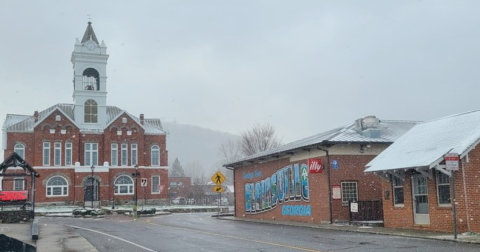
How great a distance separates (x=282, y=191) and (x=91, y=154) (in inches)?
1497

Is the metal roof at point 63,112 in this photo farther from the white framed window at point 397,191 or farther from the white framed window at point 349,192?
the white framed window at point 397,191

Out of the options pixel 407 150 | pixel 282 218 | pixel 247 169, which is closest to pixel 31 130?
pixel 247 169

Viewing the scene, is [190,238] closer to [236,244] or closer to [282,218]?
[236,244]

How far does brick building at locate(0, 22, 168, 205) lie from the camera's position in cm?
5928

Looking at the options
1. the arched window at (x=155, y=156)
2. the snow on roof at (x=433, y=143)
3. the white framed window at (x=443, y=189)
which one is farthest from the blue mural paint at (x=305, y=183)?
the arched window at (x=155, y=156)

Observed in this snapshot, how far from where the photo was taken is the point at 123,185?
207ft

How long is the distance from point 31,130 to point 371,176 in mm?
46144

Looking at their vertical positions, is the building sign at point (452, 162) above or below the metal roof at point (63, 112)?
Answer: below

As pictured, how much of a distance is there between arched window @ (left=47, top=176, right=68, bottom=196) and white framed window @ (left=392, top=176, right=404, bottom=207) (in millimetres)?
47691

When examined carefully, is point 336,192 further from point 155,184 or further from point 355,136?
point 155,184

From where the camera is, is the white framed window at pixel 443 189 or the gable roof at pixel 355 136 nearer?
the white framed window at pixel 443 189

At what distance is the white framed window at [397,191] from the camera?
21064mm

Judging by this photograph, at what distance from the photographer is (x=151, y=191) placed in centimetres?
6488

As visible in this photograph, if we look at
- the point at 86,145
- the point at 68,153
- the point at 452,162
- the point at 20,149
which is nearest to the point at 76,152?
the point at 68,153
